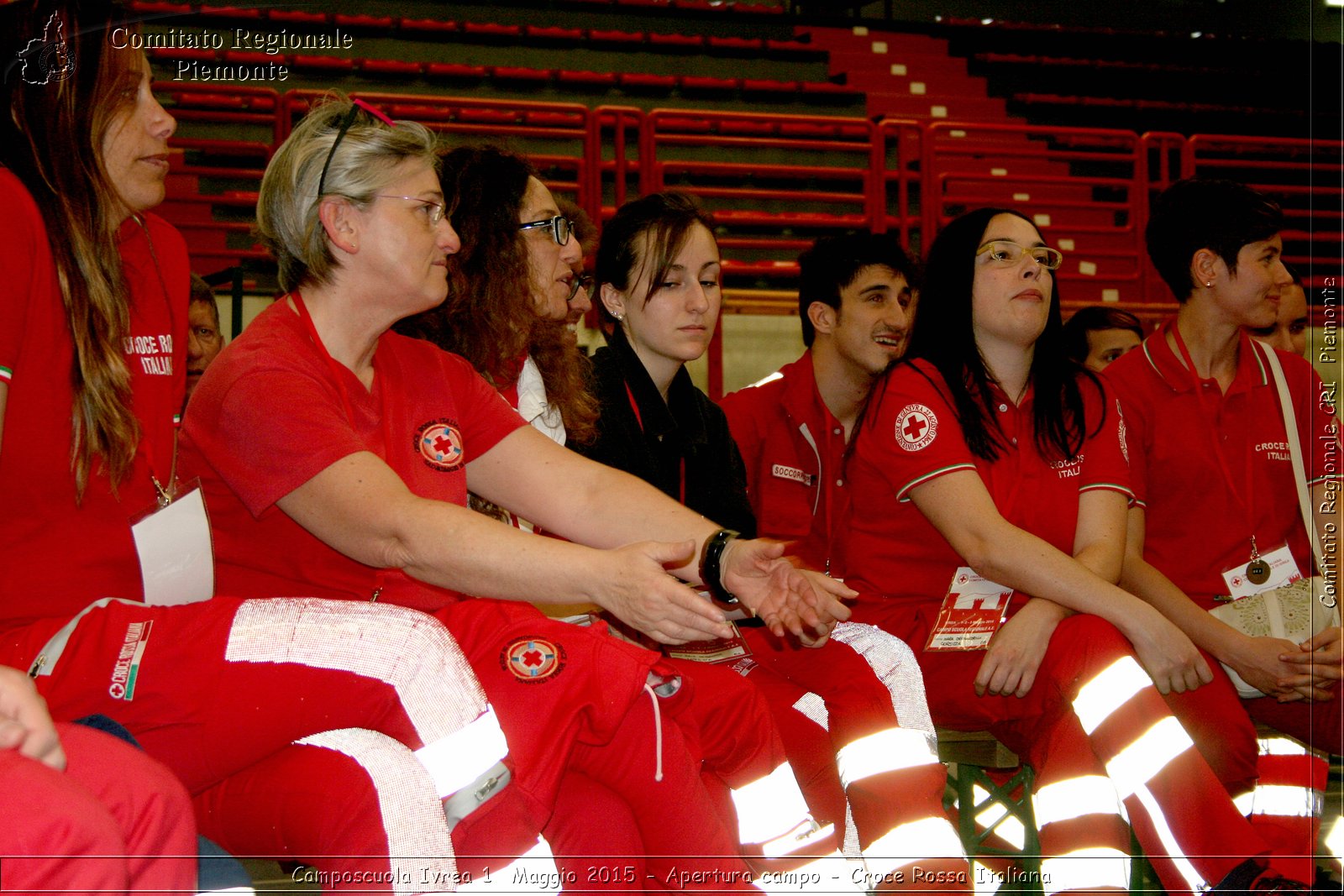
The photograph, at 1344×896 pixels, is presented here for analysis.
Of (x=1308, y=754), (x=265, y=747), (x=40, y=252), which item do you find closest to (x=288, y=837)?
(x=265, y=747)

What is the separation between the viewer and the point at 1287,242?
913 centimetres

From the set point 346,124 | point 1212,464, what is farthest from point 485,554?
point 1212,464

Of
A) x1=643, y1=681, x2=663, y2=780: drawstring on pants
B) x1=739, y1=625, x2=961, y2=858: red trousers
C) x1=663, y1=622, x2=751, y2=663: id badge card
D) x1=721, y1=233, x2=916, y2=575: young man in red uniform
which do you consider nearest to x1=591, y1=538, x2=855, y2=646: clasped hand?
x1=643, y1=681, x2=663, y2=780: drawstring on pants

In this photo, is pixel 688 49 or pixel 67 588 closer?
pixel 67 588

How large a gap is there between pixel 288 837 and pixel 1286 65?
12713mm

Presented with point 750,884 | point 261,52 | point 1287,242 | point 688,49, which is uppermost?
point 688,49

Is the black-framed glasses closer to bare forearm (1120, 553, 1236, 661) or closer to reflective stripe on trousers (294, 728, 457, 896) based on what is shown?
reflective stripe on trousers (294, 728, 457, 896)

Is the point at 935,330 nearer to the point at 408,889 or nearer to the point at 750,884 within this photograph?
the point at 750,884

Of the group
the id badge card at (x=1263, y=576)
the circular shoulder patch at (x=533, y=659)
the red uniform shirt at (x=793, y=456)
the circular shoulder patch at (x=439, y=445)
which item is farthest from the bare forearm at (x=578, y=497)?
the id badge card at (x=1263, y=576)

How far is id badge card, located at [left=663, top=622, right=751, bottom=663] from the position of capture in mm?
2445

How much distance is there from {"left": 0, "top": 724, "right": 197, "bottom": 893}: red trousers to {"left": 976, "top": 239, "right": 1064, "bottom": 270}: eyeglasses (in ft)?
7.19

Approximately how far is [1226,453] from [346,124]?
2.32m

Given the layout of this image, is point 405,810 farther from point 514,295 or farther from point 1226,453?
point 1226,453

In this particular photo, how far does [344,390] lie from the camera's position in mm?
1835
